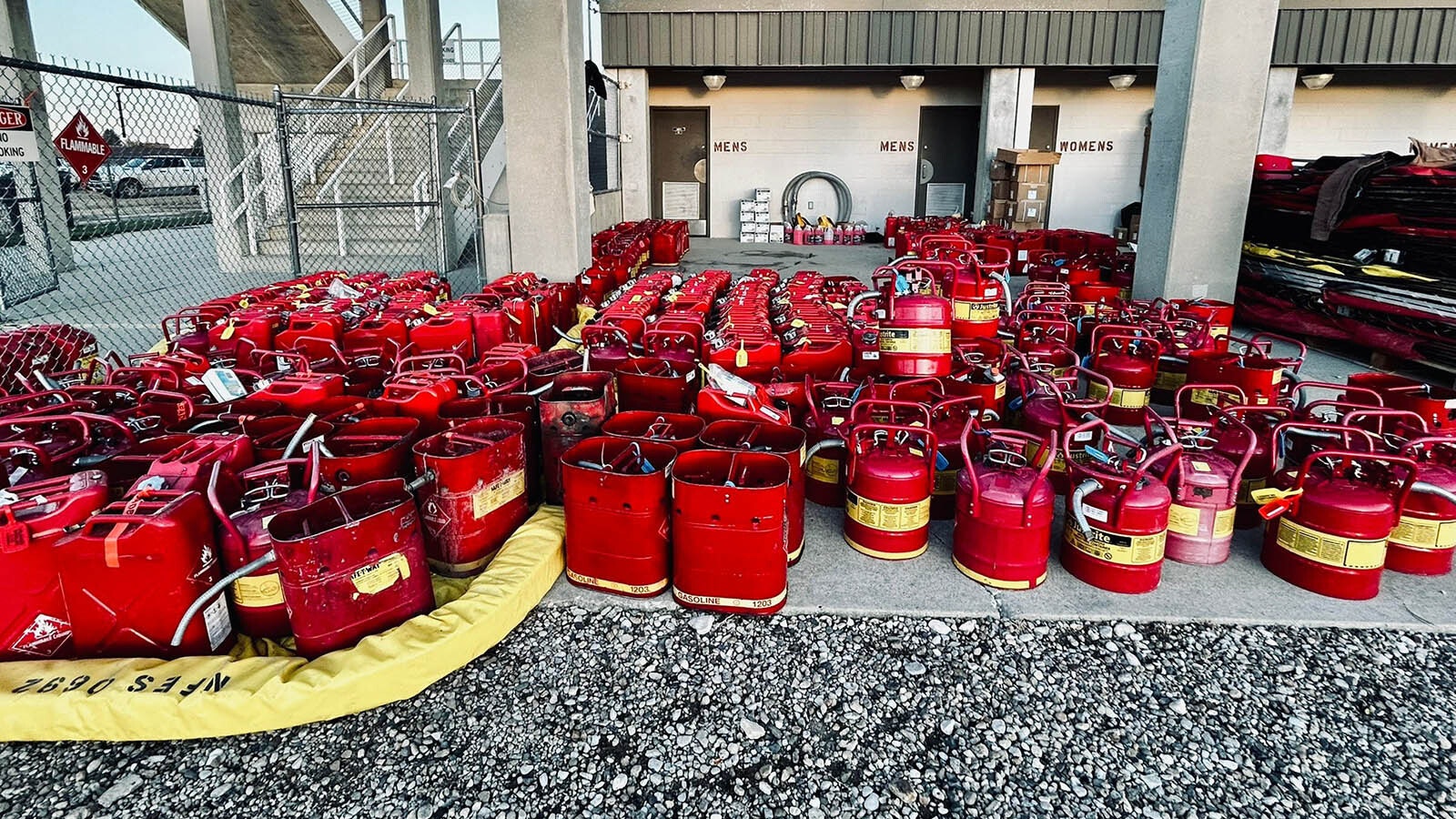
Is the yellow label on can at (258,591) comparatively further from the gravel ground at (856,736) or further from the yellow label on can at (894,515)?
the yellow label on can at (894,515)

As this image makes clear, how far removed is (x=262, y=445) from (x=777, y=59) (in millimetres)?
13467

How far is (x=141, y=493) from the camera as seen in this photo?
2721 mm

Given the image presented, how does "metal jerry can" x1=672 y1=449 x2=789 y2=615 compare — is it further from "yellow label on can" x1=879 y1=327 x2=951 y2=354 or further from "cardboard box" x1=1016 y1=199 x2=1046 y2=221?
"cardboard box" x1=1016 y1=199 x2=1046 y2=221

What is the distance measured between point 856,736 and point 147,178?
2817cm

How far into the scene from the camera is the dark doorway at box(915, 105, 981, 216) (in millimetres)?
16906

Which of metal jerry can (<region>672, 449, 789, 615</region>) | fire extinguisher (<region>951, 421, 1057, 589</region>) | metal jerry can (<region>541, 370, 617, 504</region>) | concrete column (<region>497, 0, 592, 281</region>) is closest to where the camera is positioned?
metal jerry can (<region>672, 449, 789, 615</region>)

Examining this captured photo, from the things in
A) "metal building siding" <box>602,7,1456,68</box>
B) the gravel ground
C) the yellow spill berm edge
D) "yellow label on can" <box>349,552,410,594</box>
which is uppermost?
"metal building siding" <box>602,7,1456,68</box>

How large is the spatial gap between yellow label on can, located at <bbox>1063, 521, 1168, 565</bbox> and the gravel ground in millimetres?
273

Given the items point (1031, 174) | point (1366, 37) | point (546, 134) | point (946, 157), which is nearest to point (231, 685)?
point (546, 134)

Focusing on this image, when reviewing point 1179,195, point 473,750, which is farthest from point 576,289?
point 473,750

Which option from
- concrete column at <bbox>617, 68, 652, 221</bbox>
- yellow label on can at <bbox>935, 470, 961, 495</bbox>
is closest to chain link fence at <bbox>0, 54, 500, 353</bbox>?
concrete column at <bbox>617, 68, 652, 221</bbox>

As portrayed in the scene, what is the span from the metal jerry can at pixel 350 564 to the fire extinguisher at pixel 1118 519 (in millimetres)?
2550

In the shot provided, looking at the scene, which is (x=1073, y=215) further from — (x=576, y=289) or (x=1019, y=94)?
(x=576, y=289)

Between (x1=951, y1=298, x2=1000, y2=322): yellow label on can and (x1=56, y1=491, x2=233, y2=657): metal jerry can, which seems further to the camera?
(x1=951, y1=298, x2=1000, y2=322): yellow label on can
